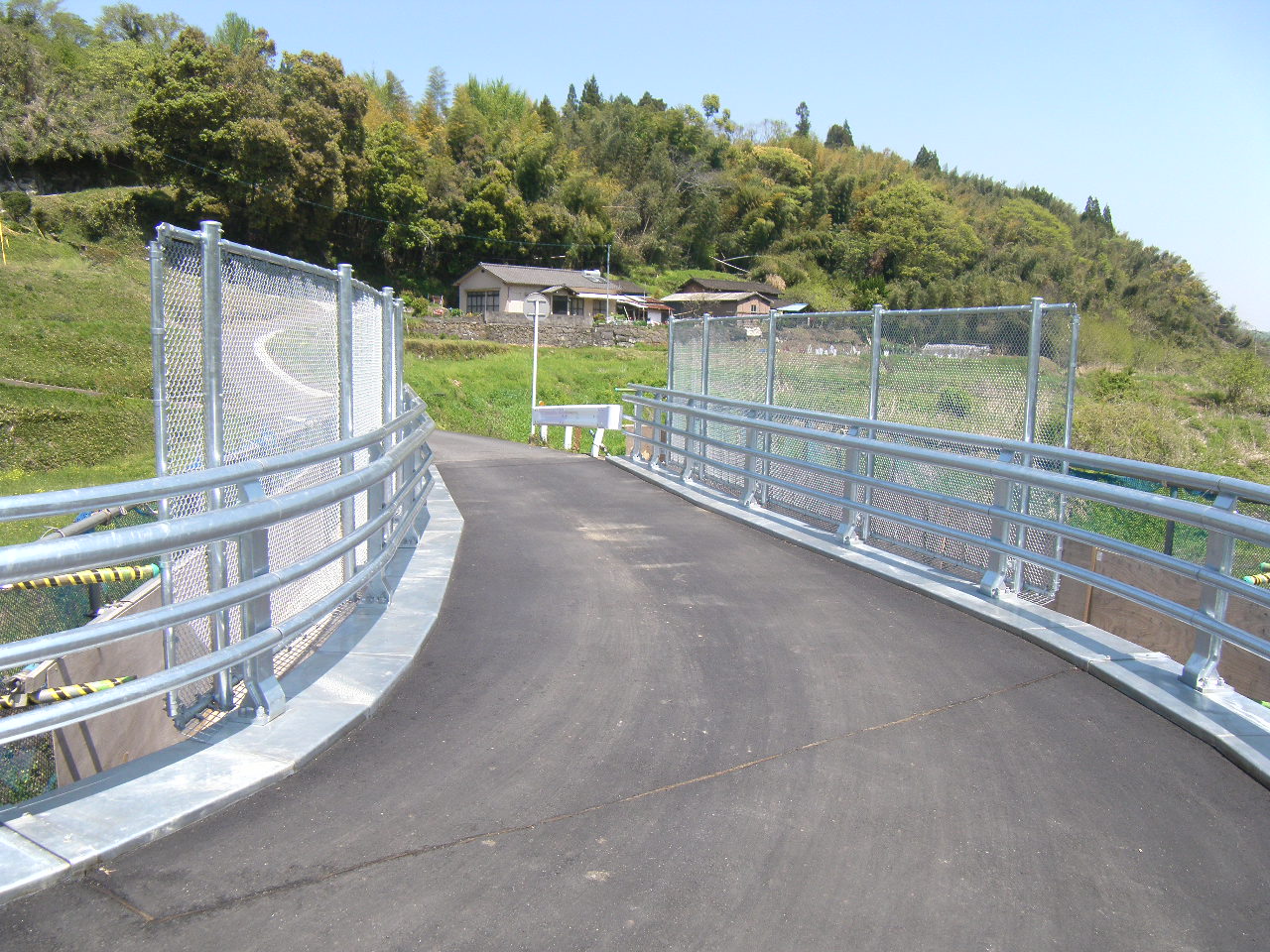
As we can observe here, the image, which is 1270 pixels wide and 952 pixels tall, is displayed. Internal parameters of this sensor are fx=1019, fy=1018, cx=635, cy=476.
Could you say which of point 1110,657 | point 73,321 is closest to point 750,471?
point 1110,657

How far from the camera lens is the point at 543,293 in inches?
2554

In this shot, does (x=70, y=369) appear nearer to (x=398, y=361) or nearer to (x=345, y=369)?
(x=398, y=361)

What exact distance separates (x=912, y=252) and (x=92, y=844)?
12133 cm

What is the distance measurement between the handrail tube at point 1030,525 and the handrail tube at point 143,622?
4.27 metres

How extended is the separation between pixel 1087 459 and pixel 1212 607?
4.59 ft

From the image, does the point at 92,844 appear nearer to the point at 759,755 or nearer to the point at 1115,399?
the point at 759,755

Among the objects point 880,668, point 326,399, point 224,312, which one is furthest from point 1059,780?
point 326,399

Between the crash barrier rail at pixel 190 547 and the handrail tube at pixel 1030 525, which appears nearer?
the crash barrier rail at pixel 190 547

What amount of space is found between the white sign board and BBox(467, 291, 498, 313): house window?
48.6 meters

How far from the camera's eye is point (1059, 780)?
427 cm

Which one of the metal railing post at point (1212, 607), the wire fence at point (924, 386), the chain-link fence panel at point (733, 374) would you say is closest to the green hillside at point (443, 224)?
the chain-link fence panel at point (733, 374)

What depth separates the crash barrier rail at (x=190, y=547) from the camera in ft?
10.4

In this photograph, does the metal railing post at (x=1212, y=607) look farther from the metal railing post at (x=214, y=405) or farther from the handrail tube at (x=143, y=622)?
the metal railing post at (x=214, y=405)

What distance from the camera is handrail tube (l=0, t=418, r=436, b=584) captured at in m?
3.08
